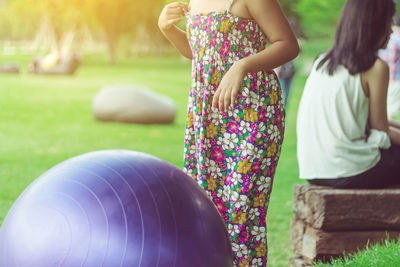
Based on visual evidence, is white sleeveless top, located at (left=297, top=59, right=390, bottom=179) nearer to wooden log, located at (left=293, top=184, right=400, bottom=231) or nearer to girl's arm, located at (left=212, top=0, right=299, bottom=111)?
wooden log, located at (left=293, top=184, right=400, bottom=231)

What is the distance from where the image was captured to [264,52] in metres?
3.52

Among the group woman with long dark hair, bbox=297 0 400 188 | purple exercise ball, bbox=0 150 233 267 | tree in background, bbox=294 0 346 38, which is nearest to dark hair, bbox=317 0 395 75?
woman with long dark hair, bbox=297 0 400 188

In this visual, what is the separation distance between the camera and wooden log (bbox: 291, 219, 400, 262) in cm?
471

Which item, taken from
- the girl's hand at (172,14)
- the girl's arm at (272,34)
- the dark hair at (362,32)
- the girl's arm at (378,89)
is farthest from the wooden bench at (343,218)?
the girl's hand at (172,14)

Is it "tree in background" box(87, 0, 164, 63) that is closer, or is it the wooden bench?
the wooden bench

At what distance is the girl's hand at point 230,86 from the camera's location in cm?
346

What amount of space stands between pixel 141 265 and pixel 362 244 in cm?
246

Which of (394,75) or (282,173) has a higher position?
(394,75)

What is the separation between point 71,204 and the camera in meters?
2.89

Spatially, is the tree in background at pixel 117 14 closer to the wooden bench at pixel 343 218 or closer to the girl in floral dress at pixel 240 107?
the wooden bench at pixel 343 218

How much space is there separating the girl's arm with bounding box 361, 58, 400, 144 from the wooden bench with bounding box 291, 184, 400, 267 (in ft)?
1.65

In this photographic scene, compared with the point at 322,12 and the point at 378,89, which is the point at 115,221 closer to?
the point at 378,89

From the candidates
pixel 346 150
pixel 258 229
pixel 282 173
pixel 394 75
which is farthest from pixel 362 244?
pixel 394 75

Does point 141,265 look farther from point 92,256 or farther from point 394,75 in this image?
point 394,75
